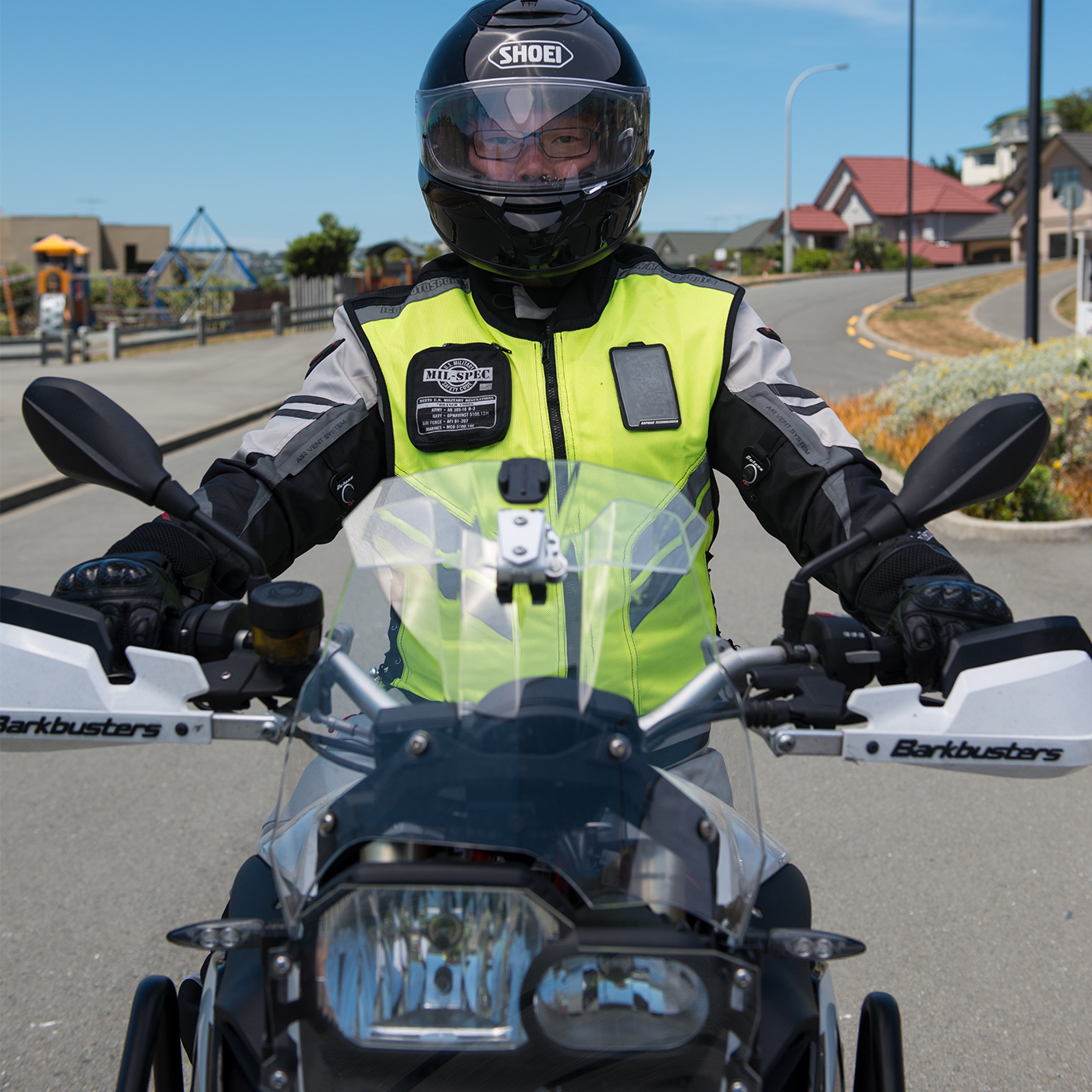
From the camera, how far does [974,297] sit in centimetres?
2989

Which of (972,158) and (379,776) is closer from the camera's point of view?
(379,776)

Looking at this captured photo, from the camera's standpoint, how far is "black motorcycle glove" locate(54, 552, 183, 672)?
1.54m

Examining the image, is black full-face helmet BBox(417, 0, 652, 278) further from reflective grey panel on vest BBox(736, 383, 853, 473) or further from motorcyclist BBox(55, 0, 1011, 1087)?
reflective grey panel on vest BBox(736, 383, 853, 473)

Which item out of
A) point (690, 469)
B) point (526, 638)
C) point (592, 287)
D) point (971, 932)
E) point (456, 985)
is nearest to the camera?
point (456, 985)

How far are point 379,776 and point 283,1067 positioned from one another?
12.1 inches

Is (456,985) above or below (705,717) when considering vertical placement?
below

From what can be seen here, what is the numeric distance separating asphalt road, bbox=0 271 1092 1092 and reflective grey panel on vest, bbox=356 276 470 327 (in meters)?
1.83

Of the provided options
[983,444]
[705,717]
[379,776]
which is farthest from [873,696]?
[379,776]

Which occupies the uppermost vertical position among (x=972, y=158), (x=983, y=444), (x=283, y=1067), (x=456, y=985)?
(x=972, y=158)

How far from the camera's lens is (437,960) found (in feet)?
3.83

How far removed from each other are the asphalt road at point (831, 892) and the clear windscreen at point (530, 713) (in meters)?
1.72

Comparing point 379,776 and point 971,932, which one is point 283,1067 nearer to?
point 379,776

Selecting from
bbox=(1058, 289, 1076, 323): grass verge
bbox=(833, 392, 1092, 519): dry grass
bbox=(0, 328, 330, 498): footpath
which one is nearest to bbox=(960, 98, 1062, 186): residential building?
bbox=(1058, 289, 1076, 323): grass verge

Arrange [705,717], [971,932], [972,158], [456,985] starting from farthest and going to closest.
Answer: [972,158] → [971,932] → [705,717] → [456,985]
